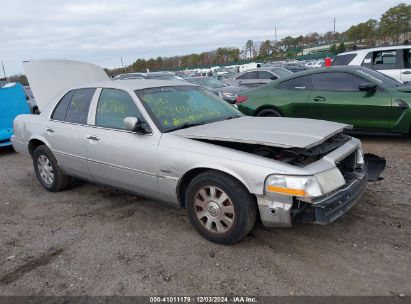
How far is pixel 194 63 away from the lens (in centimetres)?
9306

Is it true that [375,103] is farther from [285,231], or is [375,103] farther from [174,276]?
[174,276]

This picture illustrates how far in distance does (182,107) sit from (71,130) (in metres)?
1.49

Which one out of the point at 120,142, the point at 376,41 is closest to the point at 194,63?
the point at 376,41

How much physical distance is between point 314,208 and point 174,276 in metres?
1.27

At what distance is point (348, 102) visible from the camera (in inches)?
265

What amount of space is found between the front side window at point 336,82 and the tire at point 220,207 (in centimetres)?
446

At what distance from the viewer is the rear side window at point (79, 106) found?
4.69 m

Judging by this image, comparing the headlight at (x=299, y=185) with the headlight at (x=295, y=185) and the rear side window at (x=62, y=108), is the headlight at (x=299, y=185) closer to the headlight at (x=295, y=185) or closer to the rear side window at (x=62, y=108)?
the headlight at (x=295, y=185)

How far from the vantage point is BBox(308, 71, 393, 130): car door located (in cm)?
648

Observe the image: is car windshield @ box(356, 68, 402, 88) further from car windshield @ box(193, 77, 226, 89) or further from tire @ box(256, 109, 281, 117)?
car windshield @ box(193, 77, 226, 89)

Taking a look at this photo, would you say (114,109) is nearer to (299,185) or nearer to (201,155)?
(201,155)

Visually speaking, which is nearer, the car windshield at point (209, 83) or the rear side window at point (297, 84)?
the rear side window at point (297, 84)

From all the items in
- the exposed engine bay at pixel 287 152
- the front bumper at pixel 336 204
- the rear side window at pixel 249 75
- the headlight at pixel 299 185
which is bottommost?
the rear side window at pixel 249 75

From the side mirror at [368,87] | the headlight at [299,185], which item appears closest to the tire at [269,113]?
the side mirror at [368,87]
